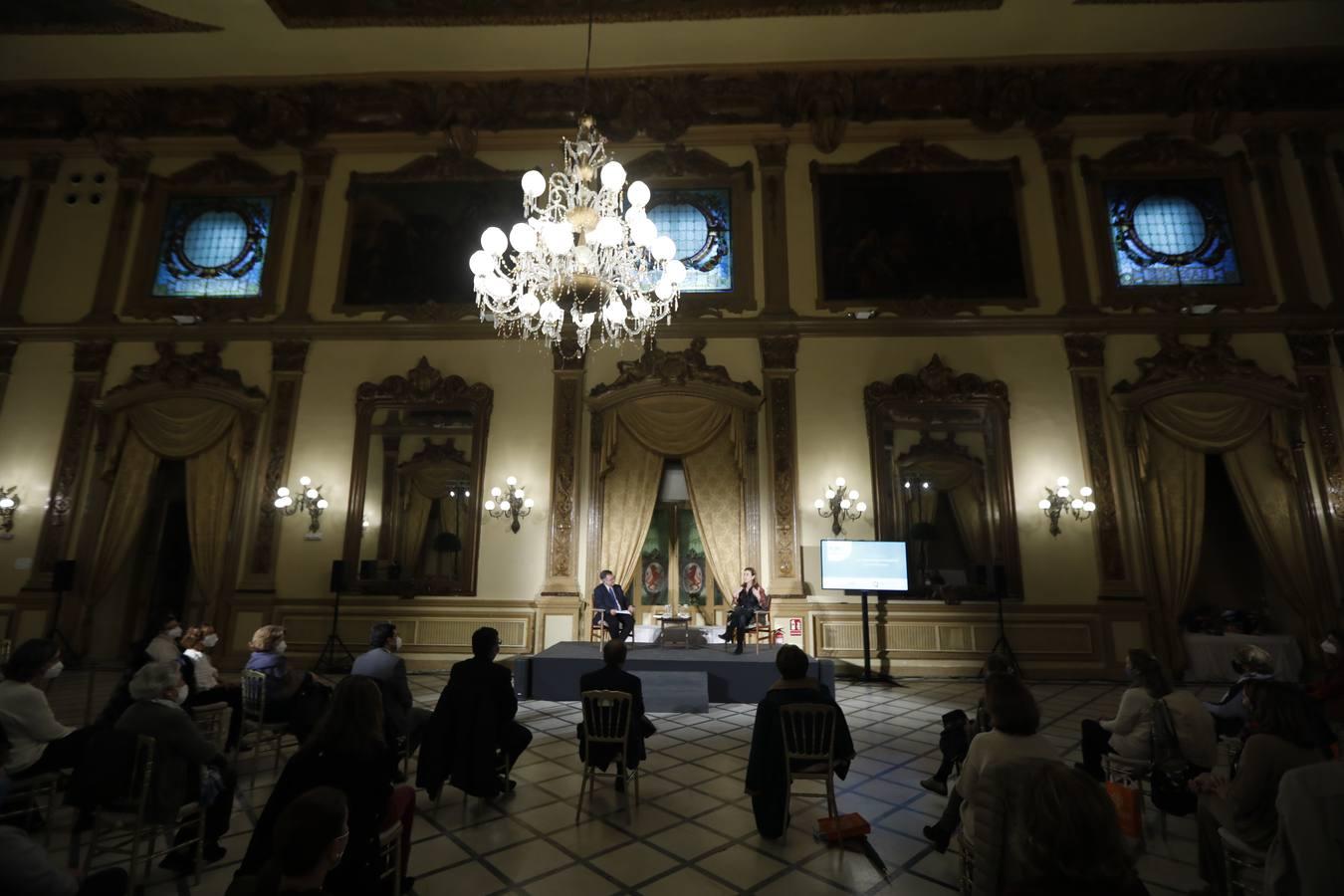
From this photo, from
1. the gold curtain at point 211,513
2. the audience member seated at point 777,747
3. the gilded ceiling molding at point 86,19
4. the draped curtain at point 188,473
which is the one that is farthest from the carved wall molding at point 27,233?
the audience member seated at point 777,747

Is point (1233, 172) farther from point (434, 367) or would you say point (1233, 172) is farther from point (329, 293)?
point (329, 293)

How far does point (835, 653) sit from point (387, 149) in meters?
10.6

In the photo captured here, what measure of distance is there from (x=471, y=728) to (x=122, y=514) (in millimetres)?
8596

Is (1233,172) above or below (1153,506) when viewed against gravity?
above

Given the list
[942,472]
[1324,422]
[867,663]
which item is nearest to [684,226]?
[942,472]

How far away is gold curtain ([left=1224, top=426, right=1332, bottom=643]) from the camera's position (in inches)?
320

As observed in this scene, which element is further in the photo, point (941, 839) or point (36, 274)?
point (36, 274)

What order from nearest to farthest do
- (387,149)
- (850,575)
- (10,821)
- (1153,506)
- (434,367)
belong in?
1. (10,821)
2. (850,575)
3. (1153,506)
4. (434,367)
5. (387,149)

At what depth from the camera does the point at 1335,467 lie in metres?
8.46

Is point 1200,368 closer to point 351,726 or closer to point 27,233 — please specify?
point 351,726

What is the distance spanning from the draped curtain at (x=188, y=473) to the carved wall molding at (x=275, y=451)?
1.29ft

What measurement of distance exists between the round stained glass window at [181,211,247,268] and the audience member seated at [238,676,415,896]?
34.8ft

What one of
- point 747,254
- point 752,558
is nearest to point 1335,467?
point 752,558

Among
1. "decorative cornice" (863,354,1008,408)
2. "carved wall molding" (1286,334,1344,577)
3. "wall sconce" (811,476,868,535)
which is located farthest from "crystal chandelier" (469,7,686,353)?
"carved wall molding" (1286,334,1344,577)
